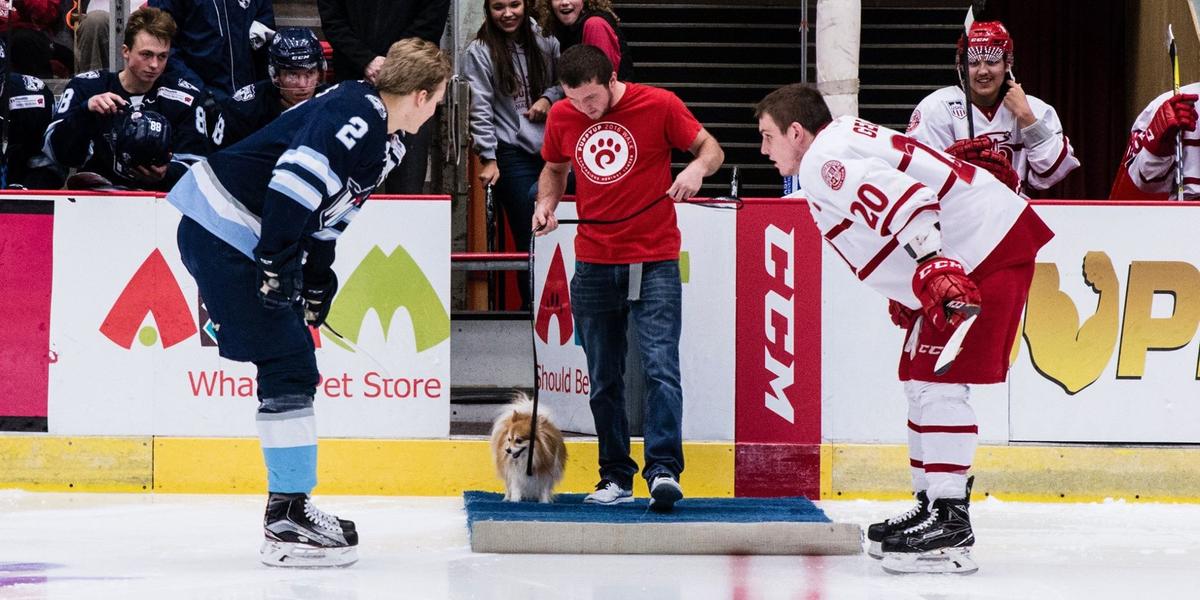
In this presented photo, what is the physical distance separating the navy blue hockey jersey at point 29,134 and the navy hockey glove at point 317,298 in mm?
2631

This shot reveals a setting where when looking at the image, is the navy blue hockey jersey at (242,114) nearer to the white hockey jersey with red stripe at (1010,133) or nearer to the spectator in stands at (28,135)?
the spectator in stands at (28,135)

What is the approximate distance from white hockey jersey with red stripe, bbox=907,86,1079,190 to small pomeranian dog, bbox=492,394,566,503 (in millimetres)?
2232

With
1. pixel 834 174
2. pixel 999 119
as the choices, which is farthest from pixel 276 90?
pixel 999 119

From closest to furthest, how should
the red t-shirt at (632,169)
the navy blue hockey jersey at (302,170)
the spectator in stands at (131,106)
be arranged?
the navy blue hockey jersey at (302,170)
the red t-shirt at (632,169)
the spectator in stands at (131,106)

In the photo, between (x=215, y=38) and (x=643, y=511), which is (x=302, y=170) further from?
(x=215, y=38)

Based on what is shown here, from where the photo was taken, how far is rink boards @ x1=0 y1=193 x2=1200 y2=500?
5.66 metres

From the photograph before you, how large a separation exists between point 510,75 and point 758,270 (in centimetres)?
155

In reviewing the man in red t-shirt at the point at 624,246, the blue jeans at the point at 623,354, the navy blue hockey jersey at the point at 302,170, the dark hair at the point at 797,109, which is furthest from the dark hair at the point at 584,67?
the navy blue hockey jersey at the point at 302,170

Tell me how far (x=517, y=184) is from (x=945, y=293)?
9.38 ft

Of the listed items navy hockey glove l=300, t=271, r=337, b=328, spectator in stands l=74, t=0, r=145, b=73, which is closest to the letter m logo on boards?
navy hockey glove l=300, t=271, r=337, b=328

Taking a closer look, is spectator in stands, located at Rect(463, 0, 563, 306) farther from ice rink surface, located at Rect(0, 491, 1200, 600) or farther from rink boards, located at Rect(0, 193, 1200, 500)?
ice rink surface, located at Rect(0, 491, 1200, 600)

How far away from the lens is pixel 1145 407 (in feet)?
18.6

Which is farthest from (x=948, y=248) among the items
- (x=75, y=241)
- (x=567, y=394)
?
(x=75, y=241)

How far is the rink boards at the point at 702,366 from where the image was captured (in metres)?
5.66
